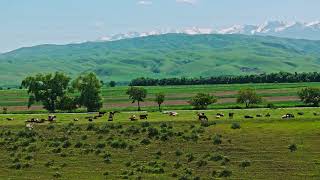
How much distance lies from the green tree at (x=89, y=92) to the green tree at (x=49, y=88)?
3.85 m


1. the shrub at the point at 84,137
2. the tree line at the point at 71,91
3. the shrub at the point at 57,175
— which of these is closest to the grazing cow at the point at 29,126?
the shrub at the point at 84,137

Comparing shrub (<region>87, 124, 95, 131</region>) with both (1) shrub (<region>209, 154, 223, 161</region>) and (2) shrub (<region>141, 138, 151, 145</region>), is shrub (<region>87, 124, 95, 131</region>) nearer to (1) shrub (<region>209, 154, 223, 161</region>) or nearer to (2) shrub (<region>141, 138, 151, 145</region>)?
(2) shrub (<region>141, 138, 151, 145</region>)

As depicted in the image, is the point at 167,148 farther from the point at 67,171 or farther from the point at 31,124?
the point at 31,124

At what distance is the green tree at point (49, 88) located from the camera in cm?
14550

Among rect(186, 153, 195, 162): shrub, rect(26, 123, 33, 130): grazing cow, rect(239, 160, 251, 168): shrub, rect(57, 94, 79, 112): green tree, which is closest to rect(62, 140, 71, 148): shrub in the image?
rect(26, 123, 33, 130): grazing cow

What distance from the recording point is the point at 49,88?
147 metres

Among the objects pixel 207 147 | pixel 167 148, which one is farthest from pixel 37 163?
pixel 207 147

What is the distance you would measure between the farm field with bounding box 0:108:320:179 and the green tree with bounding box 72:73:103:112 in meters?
46.6

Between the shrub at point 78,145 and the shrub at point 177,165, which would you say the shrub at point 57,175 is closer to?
the shrub at point 78,145

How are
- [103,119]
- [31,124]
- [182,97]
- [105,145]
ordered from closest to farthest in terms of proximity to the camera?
[105,145] → [31,124] → [103,119] → [182,97]

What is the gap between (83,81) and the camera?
147 metres

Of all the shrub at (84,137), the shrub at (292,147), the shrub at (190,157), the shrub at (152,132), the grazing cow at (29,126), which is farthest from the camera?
the grazing cow at (29,126)

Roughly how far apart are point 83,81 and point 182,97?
2360 inches

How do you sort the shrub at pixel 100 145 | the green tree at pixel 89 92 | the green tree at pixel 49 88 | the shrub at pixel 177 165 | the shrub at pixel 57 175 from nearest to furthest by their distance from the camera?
the shrub at pixel 57 175, the shrub at pixel 177 165, the shrub at pixel 100 145, the green tree at pixel 89 92, the green tree at pixel 49 88
